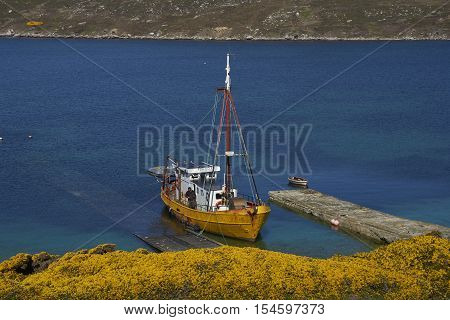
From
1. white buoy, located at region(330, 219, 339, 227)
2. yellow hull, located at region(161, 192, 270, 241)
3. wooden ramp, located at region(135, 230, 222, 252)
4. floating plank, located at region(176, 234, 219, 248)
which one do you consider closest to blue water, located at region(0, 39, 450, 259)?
white buoy, located at region(330, 219, 339, 227)

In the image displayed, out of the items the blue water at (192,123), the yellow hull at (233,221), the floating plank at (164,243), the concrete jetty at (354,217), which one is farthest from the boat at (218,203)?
the concrete jetty at (354,217)

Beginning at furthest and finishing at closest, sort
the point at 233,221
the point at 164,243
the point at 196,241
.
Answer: the point at 233,221 < the point at 164,243 < the point at 196,241

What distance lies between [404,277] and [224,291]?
742 cm

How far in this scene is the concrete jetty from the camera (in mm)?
46625

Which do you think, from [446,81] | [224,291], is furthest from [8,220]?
[446,81]

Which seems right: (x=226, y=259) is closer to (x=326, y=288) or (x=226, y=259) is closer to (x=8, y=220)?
(x=326, y=288)

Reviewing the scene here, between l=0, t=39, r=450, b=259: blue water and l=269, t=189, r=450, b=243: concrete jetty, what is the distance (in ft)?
3.91

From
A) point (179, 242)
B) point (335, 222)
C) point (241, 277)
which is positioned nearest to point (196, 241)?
point (179, 242)

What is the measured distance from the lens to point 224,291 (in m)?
25.8

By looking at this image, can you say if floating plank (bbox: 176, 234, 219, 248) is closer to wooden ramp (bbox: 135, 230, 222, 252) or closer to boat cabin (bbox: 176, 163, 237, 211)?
wooden ramp (bbox: 135, 230, 222, 252)

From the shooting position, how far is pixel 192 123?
301 ft

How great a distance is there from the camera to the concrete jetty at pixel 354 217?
46625 millimetres

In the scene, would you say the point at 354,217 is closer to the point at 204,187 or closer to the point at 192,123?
the point at 204,187

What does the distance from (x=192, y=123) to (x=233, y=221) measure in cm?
4693
